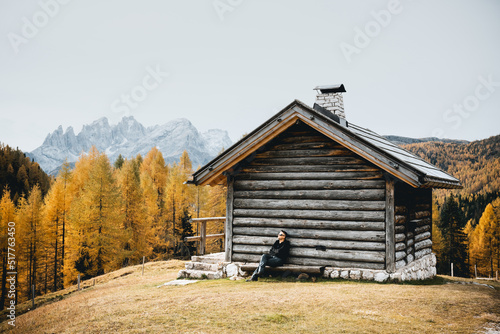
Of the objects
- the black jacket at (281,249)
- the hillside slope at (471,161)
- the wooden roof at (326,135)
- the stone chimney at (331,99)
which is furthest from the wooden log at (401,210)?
the hillside slope at (471,161)

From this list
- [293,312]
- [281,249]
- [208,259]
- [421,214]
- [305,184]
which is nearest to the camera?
[293,312]

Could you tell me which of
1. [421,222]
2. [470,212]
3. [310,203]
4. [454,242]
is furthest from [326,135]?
[470,212]

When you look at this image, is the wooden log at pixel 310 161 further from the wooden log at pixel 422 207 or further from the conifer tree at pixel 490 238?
the conifer tree at pixel 490 238

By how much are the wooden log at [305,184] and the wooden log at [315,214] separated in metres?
0.74

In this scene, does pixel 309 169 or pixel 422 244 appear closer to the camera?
pixel 309 169

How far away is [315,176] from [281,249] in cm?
248

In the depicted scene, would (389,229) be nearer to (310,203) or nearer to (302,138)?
(310,203)

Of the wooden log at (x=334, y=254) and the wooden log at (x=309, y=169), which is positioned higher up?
the wooden log at (x=309, y=169)

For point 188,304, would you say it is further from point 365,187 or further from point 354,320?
point 365,187

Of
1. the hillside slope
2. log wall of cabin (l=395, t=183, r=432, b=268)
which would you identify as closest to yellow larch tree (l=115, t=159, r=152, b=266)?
log wall of cabin (l=395, t=183, r=432, b=268)

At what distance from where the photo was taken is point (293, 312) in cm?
680

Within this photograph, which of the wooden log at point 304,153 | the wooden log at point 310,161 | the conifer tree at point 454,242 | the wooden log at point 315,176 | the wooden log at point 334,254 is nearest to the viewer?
the wooden log at point 334,254

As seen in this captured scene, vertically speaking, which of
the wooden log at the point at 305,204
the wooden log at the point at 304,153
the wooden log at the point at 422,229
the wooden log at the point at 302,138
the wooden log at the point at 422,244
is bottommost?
the wooden log at the point at 422,244

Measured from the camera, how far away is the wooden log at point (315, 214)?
10.4 m
